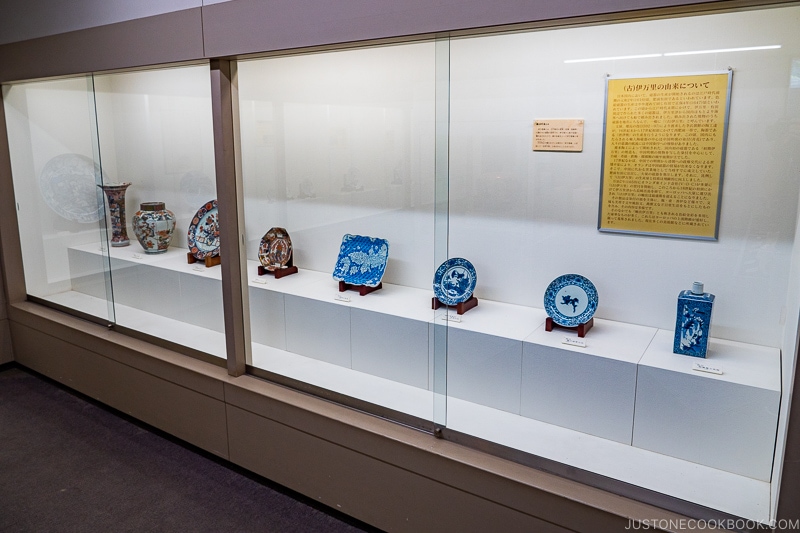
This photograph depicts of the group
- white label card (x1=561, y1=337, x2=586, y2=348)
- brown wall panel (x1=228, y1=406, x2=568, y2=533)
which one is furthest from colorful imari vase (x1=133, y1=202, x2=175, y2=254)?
white label card (x1=561, y1=337, x2=586, y2=348)

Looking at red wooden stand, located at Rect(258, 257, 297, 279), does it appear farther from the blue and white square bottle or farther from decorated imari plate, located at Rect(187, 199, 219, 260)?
the blue and white square bottle

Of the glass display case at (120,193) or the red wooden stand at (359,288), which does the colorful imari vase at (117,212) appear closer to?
the glass display case at (120,193)

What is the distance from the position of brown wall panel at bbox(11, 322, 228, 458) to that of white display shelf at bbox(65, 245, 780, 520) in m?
0.32

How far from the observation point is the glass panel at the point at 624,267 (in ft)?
5.12

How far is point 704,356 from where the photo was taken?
1.76 m

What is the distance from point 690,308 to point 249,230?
5.45 feet

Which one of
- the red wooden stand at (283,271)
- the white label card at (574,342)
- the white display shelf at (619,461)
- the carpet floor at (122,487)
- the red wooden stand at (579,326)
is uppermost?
the red wooden stand at (283,271)

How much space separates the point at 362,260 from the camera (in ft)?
7.89

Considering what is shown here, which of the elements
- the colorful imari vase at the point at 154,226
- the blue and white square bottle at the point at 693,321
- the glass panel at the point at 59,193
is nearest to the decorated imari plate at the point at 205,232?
the colorful imari vase at the point at 154,226

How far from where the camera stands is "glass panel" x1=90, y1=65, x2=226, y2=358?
8.77 ft

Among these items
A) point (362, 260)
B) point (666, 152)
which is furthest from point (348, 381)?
point (666, 152)

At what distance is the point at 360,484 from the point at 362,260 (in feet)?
2.76

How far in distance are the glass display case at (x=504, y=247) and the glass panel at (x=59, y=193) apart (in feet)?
1.19

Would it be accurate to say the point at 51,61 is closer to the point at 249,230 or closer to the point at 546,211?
the point at 249,230
